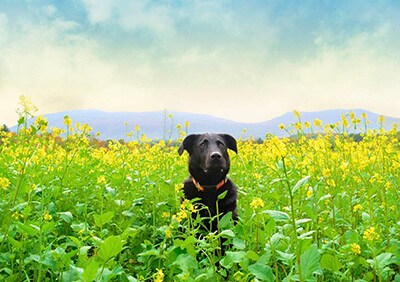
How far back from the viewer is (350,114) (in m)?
4.89

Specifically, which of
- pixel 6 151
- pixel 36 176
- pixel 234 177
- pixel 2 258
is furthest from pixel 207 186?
pixel 6 151

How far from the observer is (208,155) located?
4.45 m

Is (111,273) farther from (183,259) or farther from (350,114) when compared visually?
(350,114)

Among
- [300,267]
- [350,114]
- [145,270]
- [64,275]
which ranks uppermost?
[350,114]

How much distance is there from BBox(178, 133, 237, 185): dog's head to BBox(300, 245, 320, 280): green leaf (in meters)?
2.36

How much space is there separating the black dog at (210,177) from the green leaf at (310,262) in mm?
2223

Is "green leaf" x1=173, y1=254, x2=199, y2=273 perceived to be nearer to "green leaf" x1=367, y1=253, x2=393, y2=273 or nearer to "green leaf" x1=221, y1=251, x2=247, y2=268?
"green leaf" x1=221, y1=251, x2=247, y2=268

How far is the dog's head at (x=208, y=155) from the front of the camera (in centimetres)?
438

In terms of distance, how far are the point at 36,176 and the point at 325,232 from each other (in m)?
2.90

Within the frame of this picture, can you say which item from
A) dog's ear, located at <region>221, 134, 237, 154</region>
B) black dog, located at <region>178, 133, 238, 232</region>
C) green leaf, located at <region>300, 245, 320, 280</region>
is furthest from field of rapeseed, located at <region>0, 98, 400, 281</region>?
dog's ear, located at <region>221, 134, 237, 154</region>

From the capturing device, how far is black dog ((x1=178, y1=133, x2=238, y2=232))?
4328mm

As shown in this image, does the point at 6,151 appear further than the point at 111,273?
Yes

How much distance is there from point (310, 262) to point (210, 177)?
257 cm

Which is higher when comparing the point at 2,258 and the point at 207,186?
the point at 207,186
